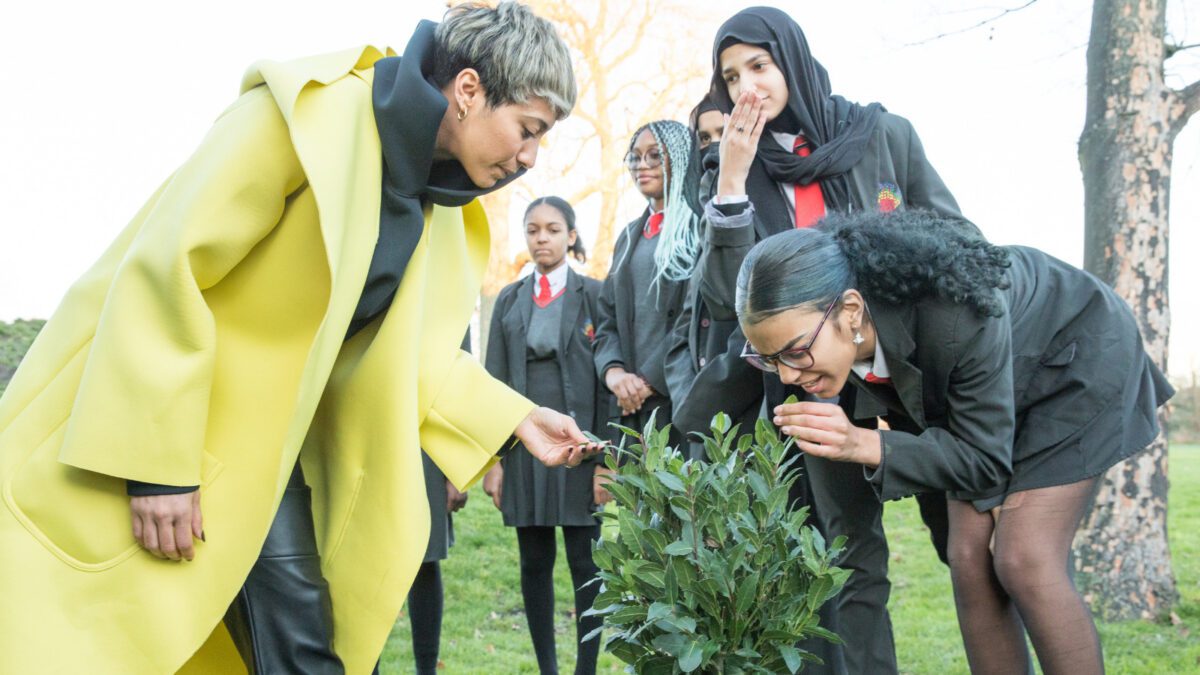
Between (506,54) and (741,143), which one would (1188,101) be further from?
(506,54)

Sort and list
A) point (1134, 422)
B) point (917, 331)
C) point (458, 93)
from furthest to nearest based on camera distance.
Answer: point (1134, 422) → point (917, 331) → point (458, 93)

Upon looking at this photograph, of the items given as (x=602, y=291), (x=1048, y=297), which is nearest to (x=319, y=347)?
(x=1048, y=297)

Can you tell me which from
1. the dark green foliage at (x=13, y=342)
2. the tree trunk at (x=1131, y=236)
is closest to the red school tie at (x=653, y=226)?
the tree trunk at (x=1131, y=236)

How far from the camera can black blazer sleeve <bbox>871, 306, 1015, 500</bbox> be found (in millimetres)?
2836

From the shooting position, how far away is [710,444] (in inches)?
102

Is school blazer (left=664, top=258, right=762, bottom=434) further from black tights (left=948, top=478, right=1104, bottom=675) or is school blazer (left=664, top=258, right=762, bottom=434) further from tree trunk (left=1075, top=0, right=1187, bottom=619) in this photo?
tree trunk (left=1075, top=0, right=1187, bottom=619)

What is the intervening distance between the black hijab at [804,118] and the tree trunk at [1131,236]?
3.24 m

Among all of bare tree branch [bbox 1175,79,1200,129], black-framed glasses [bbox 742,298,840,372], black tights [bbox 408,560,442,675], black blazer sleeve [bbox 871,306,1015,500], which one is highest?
bare tree branch [bbox 1175,79,1200,129]

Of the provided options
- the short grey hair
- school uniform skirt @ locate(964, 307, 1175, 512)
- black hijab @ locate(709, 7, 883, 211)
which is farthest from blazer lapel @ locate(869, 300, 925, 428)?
the short grey hair

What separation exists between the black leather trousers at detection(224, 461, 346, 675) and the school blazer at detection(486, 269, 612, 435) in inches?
101

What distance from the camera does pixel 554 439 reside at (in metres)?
→ 2.86

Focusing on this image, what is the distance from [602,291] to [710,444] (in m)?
2.49

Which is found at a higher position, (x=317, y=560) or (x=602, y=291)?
(x=602, y=291)

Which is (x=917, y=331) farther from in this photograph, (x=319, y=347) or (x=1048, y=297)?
(x=319, y=347)
